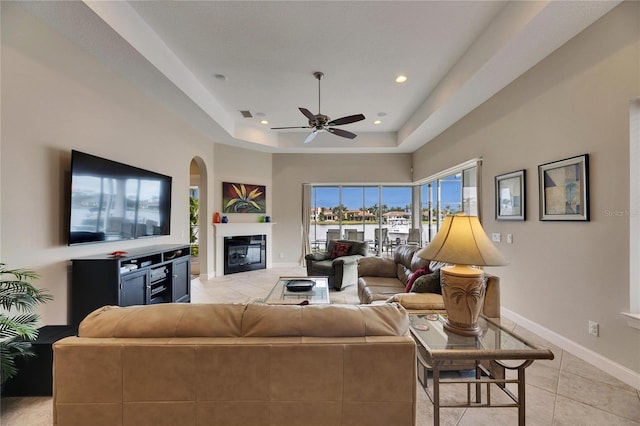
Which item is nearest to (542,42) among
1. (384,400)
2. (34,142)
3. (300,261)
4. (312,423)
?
(384,400)

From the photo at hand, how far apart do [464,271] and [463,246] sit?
0.16 meters

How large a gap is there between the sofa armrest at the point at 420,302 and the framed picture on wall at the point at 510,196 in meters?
1.89

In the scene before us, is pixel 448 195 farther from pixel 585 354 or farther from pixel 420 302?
pixel 420 302

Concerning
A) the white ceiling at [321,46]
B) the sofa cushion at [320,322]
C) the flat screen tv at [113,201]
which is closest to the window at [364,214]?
the white ceiling at [321,46]

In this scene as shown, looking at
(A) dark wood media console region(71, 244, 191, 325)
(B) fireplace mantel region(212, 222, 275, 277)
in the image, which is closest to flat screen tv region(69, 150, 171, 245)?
(A) dark wood media console region(71, 244, 191, 325)

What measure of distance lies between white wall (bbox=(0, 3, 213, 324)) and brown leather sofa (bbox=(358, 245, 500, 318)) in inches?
125

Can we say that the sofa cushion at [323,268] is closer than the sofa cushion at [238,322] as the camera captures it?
No

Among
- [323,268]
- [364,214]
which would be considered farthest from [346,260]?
[364,214]

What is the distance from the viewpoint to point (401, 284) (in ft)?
11.9

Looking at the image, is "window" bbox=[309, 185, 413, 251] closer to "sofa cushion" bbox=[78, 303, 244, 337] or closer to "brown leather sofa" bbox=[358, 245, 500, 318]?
"brown leather sofa" bbox=[358, 245, 500, 318]

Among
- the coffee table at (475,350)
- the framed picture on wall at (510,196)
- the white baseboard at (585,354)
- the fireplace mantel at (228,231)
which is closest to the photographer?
the coffee table at (475,350)

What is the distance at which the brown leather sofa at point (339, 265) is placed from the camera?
488 cm

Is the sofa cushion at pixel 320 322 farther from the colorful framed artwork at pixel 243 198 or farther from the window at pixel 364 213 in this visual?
the window at pixel 364 213

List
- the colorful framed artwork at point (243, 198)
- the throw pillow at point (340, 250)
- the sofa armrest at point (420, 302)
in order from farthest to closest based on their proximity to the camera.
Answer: the colorful framed artwork at point (243, 198)
the throw pillow at point (340, 250)
the sofa armrest at point (420, 302)
